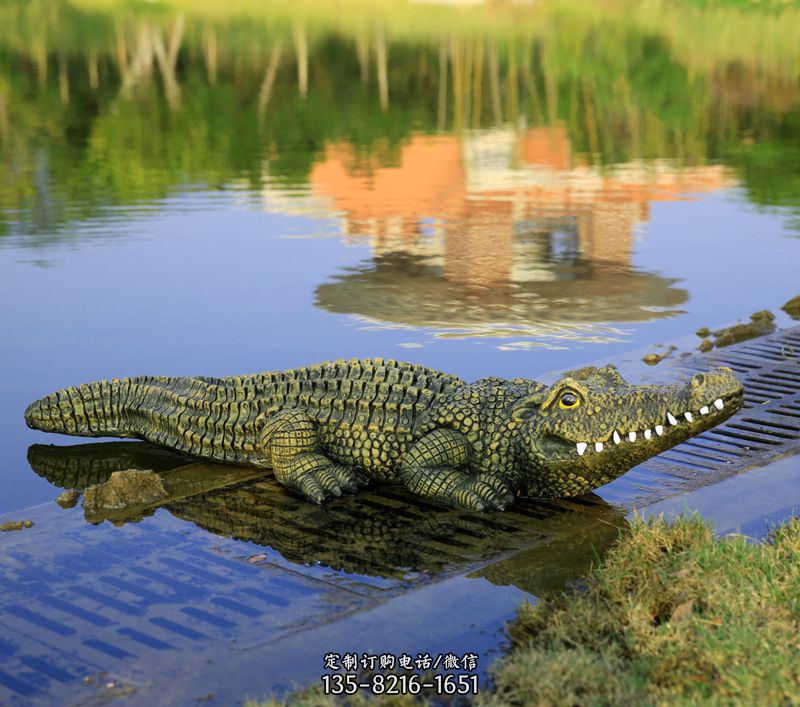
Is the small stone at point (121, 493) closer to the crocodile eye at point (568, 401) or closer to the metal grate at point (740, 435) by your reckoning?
the crocodile eye at point (568, 401)

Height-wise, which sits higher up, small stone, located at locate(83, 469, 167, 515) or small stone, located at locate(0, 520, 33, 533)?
small stone, located at locate(83, 469, 167, 515)

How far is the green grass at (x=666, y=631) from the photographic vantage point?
14.8 feet

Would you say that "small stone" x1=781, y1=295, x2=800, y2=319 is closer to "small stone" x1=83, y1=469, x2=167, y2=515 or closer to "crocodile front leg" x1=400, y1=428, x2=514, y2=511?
"crocodile front leg" x1=400, y1=428, x2=514, y2=511

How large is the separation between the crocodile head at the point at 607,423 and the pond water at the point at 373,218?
8.26 feet

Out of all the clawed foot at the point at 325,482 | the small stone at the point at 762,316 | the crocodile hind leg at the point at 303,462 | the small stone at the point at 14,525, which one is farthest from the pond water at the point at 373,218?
the clawed foot at the point at 325,482

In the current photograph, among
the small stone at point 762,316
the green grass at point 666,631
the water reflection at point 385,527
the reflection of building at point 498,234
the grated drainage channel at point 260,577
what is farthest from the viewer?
the reflection of building at point 498,234

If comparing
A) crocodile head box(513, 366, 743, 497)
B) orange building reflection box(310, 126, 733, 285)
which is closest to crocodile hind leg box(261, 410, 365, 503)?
crocodile head box(513, 366, 743, 497)

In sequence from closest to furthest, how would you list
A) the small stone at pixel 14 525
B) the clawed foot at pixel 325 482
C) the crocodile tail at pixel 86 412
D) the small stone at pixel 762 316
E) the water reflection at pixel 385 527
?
the water reflection at pixel 385 527, the small stone at pixel 14 525, the clawed foot at pixel 325 482, the crocodile tail at pixel 86 412, the small stone at pixel 762 316

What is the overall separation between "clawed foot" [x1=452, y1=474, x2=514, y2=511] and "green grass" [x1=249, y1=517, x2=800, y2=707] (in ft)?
3.02

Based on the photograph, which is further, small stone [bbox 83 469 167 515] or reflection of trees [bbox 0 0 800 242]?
reflection of trees [bbox 0 0 800 242]

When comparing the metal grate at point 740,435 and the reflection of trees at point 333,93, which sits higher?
the reflection of trees at point 333,93

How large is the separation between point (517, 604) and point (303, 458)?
5.76ft

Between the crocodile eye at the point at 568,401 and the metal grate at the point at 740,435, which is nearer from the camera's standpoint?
the crocodile eye at the point at 568,401

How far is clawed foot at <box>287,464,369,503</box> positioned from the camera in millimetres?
6637
